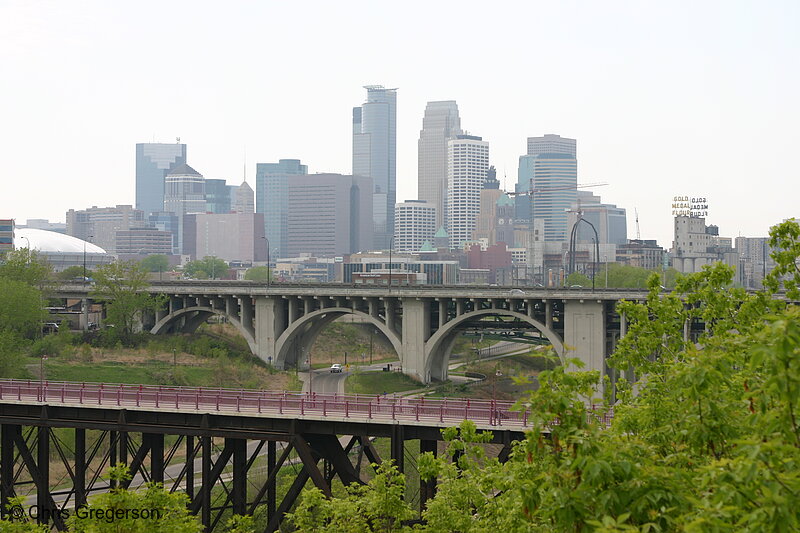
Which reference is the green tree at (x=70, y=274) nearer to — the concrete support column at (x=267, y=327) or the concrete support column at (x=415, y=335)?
the concrete support column at (x=267, y=327)

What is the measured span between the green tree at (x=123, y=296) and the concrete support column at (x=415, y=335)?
29.4 meters

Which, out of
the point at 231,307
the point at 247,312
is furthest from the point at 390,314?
the point at 231,307

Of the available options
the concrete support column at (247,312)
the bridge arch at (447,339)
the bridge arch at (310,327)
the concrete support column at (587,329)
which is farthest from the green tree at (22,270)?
the concrete support column at (587,329)

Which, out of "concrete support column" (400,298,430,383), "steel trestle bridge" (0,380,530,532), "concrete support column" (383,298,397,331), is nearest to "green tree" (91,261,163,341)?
"concrete support column" (383,298,397,331)

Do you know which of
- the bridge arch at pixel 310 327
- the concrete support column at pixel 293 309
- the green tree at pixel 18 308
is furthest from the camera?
the concrete support column at pixel 293 309

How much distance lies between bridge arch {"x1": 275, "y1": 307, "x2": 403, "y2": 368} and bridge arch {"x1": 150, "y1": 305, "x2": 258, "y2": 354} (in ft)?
10.1

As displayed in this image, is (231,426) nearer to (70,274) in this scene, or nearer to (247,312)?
(247,312)

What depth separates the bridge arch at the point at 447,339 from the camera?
8600 cm

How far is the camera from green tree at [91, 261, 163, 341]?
102 metres

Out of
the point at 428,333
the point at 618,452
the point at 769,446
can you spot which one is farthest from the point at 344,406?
the point at 428,333

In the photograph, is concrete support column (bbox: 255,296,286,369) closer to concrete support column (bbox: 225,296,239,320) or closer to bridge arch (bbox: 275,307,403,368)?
bridge arch (bbox: 275,307,403,368)

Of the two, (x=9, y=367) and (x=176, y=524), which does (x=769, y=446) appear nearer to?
(x=176, y=524)

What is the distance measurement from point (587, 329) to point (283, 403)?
48491mm

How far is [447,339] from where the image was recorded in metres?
96.8
